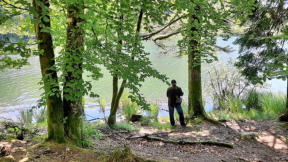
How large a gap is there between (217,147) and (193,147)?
0.58m

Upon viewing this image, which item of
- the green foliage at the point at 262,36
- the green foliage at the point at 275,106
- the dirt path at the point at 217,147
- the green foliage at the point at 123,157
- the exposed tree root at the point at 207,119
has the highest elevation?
the green foliage at the point at 262,36

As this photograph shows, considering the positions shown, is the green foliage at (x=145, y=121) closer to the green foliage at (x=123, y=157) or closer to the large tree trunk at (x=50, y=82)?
the large tree trunk at (x=50, y=82)

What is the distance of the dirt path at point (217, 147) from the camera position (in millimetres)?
4504

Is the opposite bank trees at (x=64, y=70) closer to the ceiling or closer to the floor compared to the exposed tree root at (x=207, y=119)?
closer to the ceiling

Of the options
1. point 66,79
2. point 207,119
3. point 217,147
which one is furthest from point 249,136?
point 66,79

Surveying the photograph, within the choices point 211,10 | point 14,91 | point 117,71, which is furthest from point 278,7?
point 14,91

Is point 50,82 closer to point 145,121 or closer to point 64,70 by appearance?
point 64,70

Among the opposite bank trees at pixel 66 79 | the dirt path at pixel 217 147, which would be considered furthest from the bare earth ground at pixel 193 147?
the opposite bank trees at pixel 66 79

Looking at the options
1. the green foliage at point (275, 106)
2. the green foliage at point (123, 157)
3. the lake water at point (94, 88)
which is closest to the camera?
the green foliage at point (123, 157)

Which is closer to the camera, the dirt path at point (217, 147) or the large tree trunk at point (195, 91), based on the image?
the dirt path at point (217, 147)

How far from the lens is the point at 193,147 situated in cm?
513

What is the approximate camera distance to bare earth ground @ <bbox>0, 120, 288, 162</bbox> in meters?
3.33

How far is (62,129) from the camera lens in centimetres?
382

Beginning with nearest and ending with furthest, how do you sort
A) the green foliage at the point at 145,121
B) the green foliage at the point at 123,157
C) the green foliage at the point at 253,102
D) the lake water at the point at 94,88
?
the green foliage at the point at 123,157, the green foliage at the point at 145,121, the green foliage at the point at 253,102, the lake water at the point at 94,88
